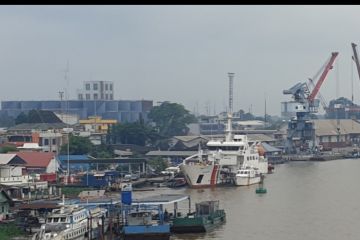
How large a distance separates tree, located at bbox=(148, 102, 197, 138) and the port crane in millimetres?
3875

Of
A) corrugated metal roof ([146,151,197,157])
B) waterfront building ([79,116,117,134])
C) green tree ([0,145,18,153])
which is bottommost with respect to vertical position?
corrugated metal roof ([146,151,197,157])

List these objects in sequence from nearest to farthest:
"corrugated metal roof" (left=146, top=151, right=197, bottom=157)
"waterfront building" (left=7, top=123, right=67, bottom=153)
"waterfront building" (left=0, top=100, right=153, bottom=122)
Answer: "waterfront building" (left=7, top=123, right=67, bottom=153) → "corrugated metal roof" (left=146, top=151, right=197, bottom=157) → "waterfront building" (left=0, top=100, right=153, bottom=122)

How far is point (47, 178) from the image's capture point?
10.1 metres

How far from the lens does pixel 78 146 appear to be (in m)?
13.8

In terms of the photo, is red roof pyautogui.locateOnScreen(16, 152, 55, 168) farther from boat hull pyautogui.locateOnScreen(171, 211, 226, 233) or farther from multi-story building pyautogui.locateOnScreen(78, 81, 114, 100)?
multi-story building pyautogui.locateOnScreen(78, 81, 114, 100)

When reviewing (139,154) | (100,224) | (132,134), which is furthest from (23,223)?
(132,134)

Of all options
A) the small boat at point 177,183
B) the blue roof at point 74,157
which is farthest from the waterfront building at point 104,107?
the small boat at point 177,183

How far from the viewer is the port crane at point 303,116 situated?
19000mm

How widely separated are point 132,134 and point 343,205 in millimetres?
9669

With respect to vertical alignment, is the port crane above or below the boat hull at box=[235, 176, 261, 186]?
above

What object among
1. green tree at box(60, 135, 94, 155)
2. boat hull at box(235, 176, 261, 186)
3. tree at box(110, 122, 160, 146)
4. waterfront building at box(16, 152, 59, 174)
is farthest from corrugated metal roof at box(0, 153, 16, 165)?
tree at box(110, 122, 160, 146)

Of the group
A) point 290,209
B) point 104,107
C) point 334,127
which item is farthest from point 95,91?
point 290,209

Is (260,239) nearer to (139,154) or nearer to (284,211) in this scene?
(284,211)

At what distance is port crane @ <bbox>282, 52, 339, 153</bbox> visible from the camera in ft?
62.3
